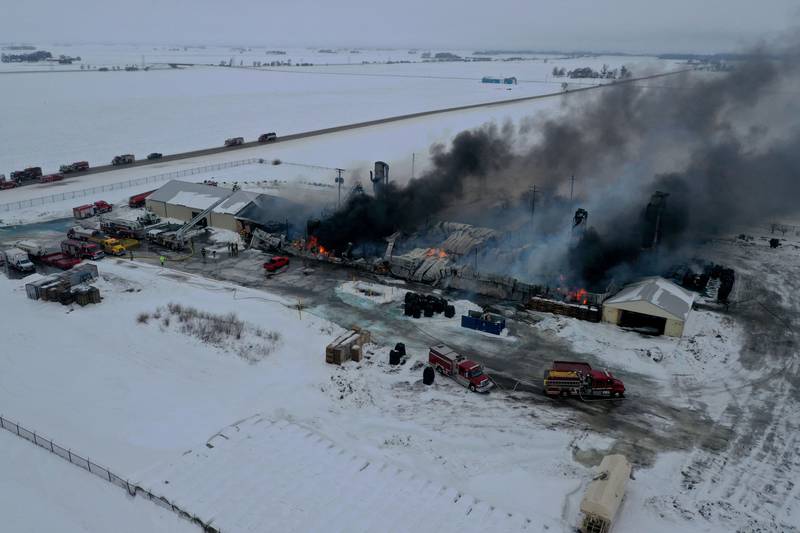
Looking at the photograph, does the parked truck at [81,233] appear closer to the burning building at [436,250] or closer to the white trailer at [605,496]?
the burning building at [436,250]

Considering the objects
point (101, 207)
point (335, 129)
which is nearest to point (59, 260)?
point (101, 207)

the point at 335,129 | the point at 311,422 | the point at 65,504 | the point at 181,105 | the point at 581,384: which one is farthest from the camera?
the point at 181,105

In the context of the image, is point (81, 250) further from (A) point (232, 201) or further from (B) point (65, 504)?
(B) point (65, 504)

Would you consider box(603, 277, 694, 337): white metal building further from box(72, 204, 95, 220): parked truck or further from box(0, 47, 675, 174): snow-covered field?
box(0, 47, 675, 174): snow-covered field

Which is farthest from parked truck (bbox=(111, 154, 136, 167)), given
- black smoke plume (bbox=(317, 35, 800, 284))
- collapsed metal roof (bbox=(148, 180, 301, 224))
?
black smoke plume (bbox=(317, 35, 800, 284))

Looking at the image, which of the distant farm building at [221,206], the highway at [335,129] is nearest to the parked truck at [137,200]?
the distant farm building at [221,206]

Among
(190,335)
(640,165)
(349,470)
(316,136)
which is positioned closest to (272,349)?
(190,335)

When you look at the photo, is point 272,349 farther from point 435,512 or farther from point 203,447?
point 435,512
